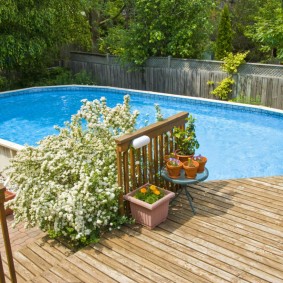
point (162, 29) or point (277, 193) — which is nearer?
point (277, 193)

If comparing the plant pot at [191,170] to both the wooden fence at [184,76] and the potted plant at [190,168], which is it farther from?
the wooden fence at [184,76]

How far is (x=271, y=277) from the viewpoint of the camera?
3379 mm

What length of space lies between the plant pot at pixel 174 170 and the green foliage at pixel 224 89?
27.1 feet

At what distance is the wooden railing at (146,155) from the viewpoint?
165 inches

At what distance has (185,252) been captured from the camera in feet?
12.4

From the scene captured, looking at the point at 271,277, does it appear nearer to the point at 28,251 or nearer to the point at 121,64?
the point at 28,251

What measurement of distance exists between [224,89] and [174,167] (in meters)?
8.46

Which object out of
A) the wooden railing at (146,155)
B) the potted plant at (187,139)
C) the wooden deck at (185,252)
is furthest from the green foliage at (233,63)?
the wooden deck at (185,252)

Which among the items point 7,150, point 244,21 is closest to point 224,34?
point 244,21

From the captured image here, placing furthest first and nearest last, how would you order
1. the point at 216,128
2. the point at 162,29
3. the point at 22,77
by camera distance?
the point at 22,77 < the point at 162,29 < the point at 216,128

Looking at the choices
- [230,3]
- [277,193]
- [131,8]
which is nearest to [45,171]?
[277,193]

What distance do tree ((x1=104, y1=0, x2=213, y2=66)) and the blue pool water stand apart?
1.83m

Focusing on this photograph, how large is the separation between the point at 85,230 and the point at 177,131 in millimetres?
1777

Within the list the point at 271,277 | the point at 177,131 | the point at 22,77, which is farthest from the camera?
the point at 22,77
